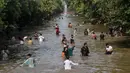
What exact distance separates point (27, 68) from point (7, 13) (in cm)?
2171

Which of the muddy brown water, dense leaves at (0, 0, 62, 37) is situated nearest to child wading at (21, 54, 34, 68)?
the muddy brown water

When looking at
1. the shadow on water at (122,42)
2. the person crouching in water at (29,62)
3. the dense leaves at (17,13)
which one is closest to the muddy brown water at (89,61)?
the shadow on water at (122,42)

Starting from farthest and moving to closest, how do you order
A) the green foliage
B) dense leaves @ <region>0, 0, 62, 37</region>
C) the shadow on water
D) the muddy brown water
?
the green foliage → dense leaves @ <region>0, 0, 62, 37</region> → the shadow on water → the muddy brown water

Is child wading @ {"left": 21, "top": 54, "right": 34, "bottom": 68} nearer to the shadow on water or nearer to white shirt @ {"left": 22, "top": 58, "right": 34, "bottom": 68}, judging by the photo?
white shirt @ {"left": 22, "top": 58, "right": 34, "bottom": 68}

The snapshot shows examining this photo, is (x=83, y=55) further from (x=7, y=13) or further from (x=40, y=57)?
(x=7, y=13)

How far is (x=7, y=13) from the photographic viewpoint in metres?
43.4

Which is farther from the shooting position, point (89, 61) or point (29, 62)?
point (89, 61)

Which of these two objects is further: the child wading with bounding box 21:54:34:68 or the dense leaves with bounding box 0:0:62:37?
the dense leaves with bounding box 0:0:62:37

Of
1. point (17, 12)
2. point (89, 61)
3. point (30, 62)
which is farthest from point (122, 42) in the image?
point (17, 12)

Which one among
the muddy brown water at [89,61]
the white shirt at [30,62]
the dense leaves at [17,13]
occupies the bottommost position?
the muddy brown water at [89,61]

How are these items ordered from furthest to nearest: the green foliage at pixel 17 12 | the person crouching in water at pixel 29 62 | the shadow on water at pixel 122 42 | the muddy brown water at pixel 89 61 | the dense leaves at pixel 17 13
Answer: the green foliage at pixel 17 12 → the dense leaves at pixel 17 13 → the shadow on water at pixel 122 42 → the muddy brown water at pixel 89 61 → the person crouching in water at pixel 29 62

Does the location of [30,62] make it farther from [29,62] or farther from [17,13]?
[17,13]

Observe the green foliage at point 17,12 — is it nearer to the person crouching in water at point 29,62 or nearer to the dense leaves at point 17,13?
the dense leaves at point 17,13

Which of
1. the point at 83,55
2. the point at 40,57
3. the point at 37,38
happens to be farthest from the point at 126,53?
the point at 37,38
